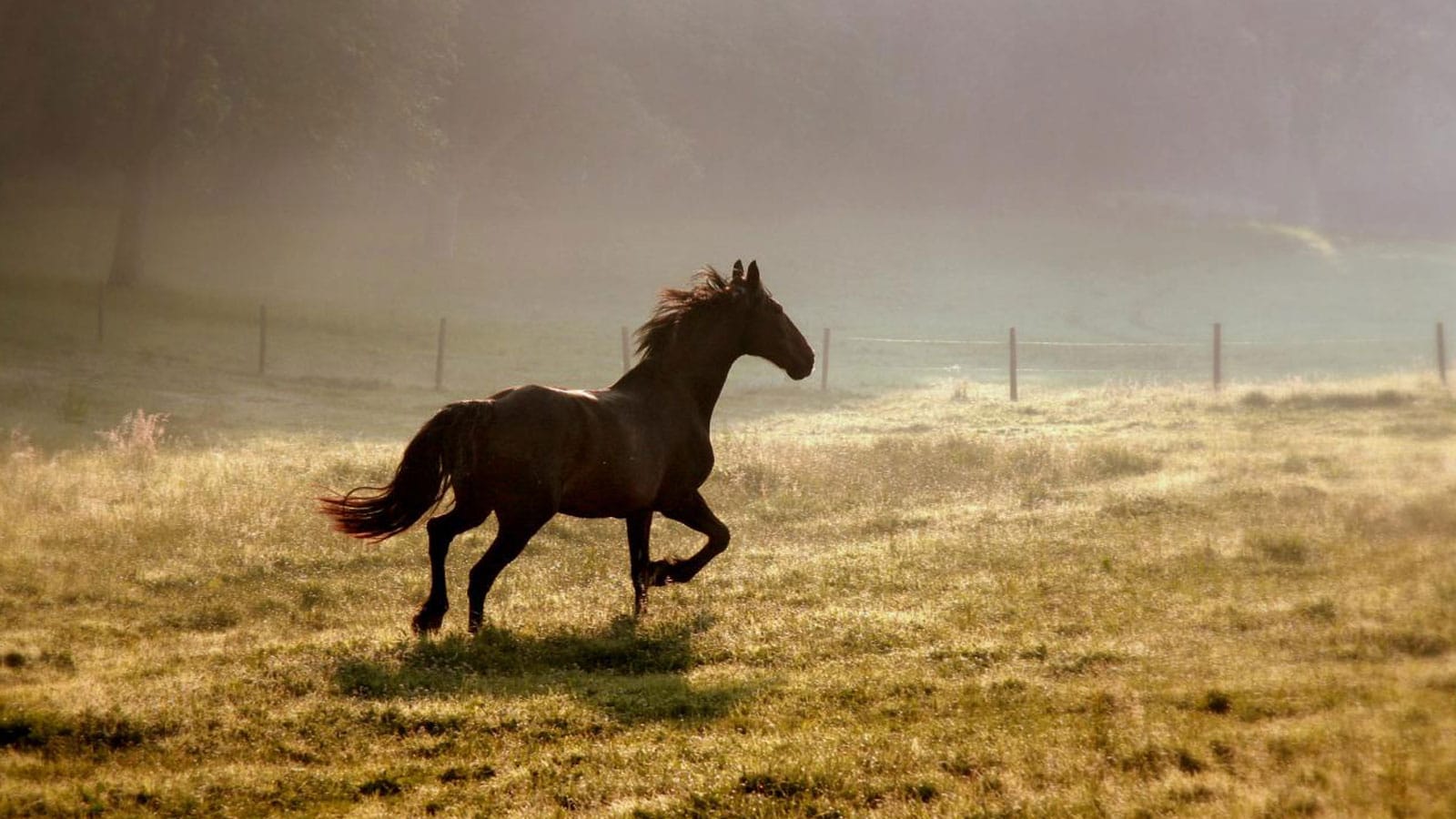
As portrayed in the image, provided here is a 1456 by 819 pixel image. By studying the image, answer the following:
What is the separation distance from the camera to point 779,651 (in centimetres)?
885

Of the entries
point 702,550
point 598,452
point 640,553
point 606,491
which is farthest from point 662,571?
point 598,452

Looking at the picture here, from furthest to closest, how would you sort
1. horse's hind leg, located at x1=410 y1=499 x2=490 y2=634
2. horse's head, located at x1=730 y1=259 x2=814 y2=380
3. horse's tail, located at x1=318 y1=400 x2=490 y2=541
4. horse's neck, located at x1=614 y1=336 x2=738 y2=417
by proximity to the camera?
horse's head, located at x1=730 y1=259 x2=814 y2=380, horse's neck, located at x1=614 y1=336 x2=738 y2=417, horse's hind leg, located at x1=410 y1=499 x2=490 y2=634, horse's tail, located at x1=318 y1=400 x2=490 y2=541

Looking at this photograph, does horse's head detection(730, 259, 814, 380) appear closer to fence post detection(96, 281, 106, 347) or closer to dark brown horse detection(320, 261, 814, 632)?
dark brown horse detection(320, 261, 814, 632)

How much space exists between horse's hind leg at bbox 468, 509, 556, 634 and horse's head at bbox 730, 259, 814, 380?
2.76 m

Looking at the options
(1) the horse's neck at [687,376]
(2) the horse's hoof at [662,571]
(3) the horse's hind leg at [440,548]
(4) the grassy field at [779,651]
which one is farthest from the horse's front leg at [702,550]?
(3) the horse's hind leg at [440,548]

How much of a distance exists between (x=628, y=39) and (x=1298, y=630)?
4992 centimetres

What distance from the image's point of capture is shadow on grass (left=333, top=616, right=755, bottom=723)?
24.7ft

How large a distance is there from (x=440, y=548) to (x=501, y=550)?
440mm

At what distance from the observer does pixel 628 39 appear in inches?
2168

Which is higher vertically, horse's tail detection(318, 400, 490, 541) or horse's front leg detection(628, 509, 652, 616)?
horse's tail detection(318, 400, 490, 541)

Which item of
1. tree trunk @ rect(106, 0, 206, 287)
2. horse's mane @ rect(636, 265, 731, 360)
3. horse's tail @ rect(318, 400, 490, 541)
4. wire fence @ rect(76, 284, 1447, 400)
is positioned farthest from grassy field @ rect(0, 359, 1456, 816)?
tree trunk @ rect(106, 0, 206, 287)

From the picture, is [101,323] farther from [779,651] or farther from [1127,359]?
[1127,359]

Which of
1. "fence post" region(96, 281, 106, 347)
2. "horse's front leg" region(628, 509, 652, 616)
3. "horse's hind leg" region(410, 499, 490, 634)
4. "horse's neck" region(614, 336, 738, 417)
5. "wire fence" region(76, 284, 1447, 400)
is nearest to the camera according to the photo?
"horse's hind leg" region(410, 499, 490, 634)

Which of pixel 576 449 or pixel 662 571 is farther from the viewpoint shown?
pixel 662 571
